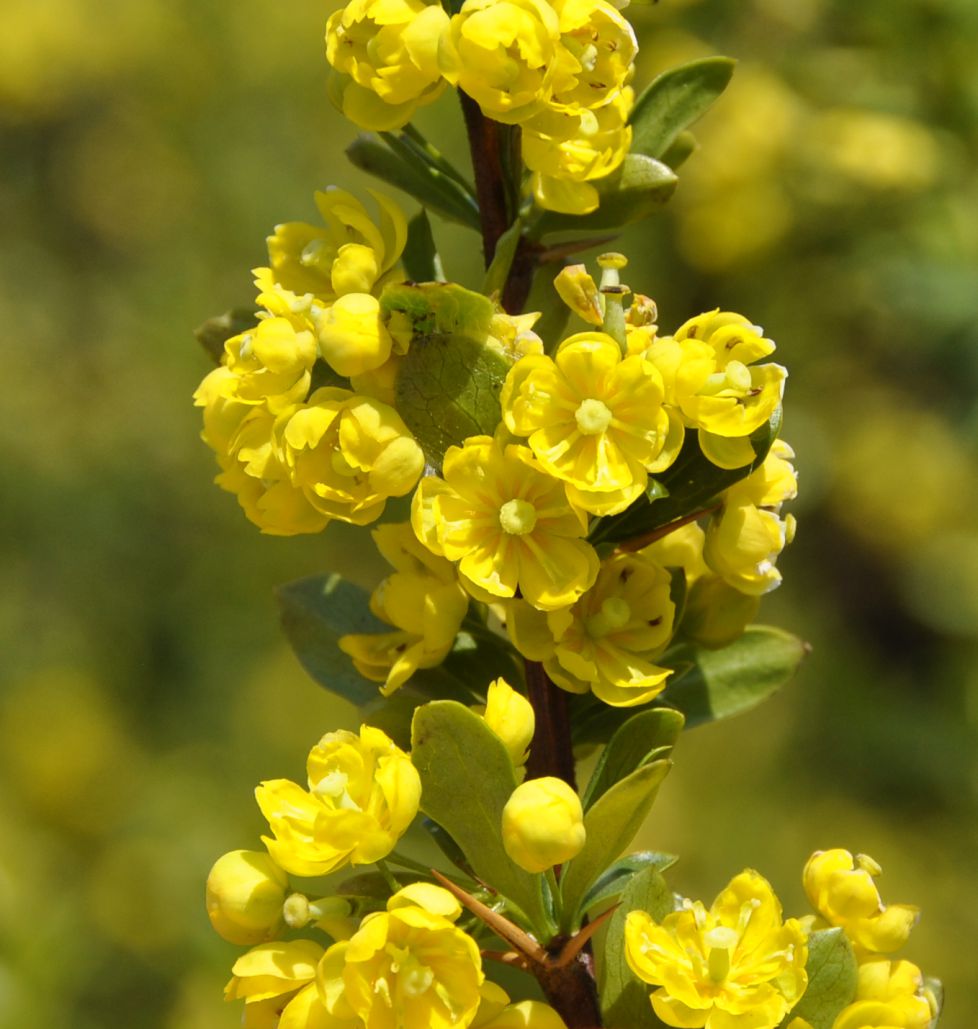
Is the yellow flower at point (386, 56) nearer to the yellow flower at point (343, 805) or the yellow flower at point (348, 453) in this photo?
the yellow flower at point (348, 453)

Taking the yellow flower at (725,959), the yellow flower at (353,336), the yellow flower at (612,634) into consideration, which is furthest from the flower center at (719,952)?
the yellow flower at (353,336)

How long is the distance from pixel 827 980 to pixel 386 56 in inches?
36.2

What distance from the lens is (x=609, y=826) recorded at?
45.3 inches

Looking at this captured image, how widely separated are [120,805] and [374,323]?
4.52m

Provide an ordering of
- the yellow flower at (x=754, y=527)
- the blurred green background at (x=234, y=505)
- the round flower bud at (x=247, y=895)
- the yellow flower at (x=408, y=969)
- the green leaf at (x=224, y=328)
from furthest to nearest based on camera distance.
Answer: the blurred green background at (x=234, y=505) < the green leaf at (x=224, y=328) < the yellow flower at (x=754, y=527) < the round flower bud at (x=247, y=895) < the yellow flower at (x=408, y=969)

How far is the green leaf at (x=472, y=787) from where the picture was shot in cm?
113

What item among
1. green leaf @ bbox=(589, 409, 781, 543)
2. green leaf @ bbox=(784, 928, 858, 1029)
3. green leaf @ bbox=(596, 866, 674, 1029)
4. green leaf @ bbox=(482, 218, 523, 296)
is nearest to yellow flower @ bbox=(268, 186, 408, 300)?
green leaf @ bbox=(482, 218, 523, 296)

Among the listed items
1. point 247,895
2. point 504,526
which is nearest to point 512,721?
point 504,526

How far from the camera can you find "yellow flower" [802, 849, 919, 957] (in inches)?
47.9

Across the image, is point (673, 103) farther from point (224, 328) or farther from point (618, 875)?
point (618, 875)

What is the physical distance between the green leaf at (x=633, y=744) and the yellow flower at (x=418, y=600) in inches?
7.3

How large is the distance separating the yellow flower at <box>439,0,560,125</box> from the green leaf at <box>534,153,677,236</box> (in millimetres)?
181

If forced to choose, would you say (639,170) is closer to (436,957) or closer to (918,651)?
(436,957)

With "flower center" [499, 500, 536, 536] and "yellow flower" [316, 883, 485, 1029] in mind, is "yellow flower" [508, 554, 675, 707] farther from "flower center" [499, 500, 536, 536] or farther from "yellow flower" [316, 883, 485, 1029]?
"yellow flower" [316, 883, 485, 1029]
